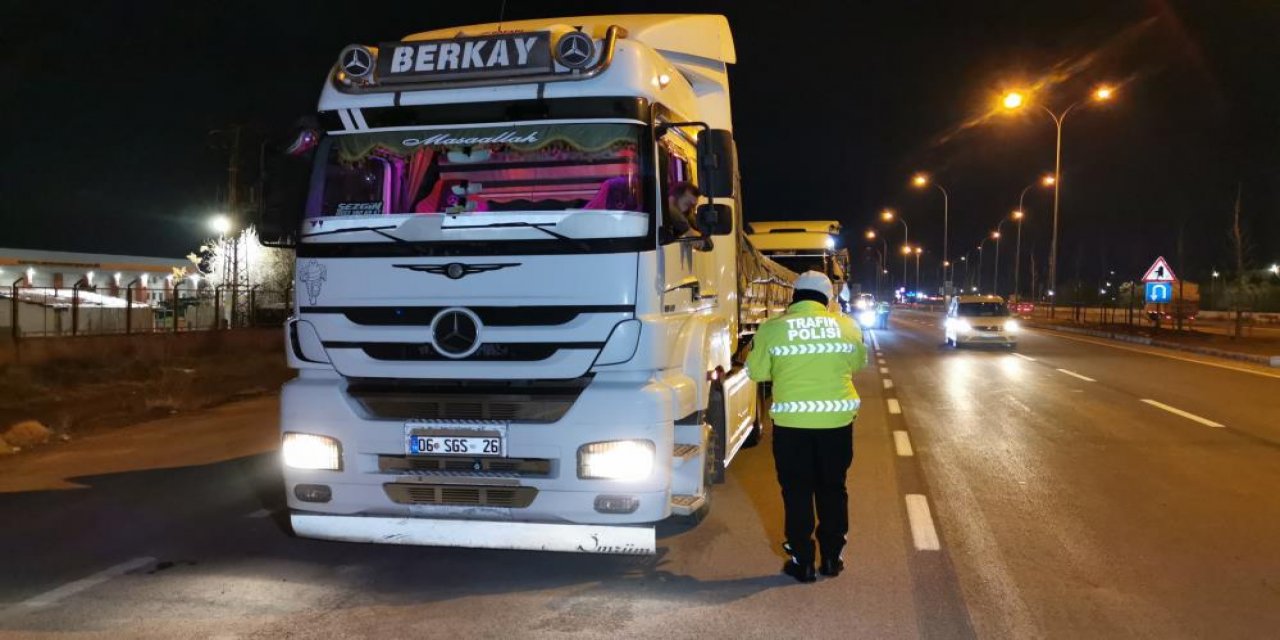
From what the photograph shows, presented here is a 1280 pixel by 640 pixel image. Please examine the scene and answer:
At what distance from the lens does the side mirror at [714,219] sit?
536cm

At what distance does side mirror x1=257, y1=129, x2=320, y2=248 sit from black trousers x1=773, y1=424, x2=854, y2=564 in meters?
3.26

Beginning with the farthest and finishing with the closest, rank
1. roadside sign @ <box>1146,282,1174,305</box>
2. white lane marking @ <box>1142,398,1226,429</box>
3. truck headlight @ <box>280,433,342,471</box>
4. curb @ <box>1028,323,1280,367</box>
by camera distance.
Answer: roadside sign @ <box>1146,282,1174,305</box> → curb @ <box>1028,323,1280,367</box> → white lane marking @ <box>1142,398,1226,429</box> → truck headlight @ <box>280,433,342,471</box>

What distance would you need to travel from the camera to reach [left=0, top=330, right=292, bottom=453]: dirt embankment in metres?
12.4

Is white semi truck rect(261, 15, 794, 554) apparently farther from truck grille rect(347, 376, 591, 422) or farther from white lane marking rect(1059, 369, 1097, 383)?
white lane marking rect(1059, 369, 1097, 383)

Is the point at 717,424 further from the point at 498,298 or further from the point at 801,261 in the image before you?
the point at 801,261

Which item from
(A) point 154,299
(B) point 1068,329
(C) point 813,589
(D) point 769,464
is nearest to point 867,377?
(D) point 769,464

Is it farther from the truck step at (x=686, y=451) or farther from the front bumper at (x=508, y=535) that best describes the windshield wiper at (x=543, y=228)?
the front bumper at (x=508, y=535)

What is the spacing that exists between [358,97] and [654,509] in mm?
2960

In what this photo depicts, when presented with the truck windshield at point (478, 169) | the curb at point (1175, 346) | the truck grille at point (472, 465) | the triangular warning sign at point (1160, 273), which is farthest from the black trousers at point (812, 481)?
the triangular warning sign at point (1160, 273)

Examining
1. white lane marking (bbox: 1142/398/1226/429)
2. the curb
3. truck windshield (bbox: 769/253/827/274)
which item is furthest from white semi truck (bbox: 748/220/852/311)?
the curb

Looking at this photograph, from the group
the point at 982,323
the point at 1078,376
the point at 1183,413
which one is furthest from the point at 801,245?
the point at 982,323

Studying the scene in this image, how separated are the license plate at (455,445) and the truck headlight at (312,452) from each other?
0.47 metres

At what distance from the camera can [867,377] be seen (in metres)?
17.5

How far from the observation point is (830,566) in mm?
5383
